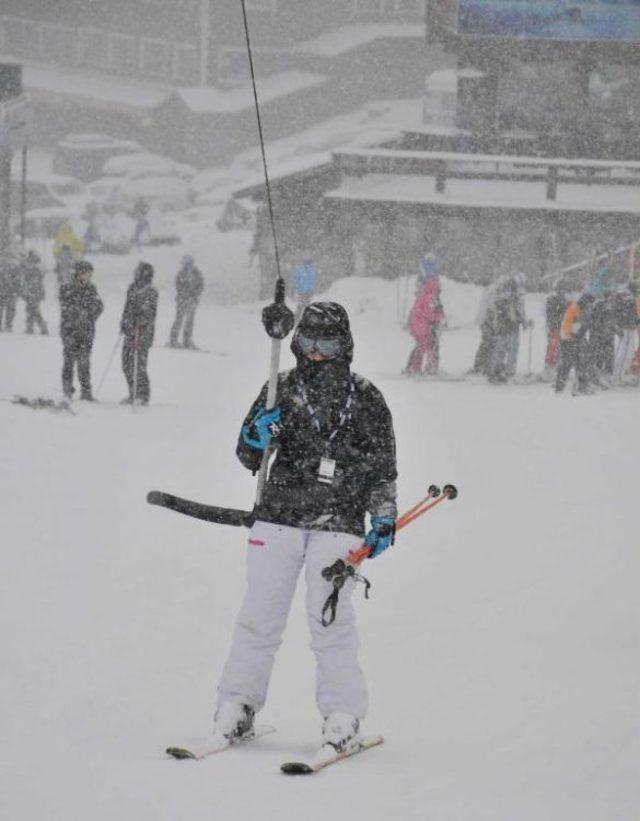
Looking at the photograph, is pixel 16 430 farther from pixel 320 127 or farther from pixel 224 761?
pixel 320 127

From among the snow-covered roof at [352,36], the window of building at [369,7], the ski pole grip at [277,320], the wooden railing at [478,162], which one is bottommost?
the ski pole grip at [277,320]

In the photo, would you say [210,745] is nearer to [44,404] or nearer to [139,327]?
[44,404]

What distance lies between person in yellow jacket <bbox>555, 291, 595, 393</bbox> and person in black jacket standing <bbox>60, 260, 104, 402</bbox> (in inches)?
219

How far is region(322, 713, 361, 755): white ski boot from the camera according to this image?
4.75 meters

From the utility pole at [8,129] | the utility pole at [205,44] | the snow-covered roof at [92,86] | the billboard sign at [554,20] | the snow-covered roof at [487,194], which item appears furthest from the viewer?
the utility pole at [205,44]

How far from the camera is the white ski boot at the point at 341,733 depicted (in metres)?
4.75

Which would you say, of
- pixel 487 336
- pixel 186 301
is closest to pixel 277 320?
pixel 487 336

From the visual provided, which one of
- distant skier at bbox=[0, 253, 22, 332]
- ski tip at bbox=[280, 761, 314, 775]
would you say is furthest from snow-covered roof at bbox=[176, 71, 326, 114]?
ski tip at bbox=[280, 761, 314, 775]

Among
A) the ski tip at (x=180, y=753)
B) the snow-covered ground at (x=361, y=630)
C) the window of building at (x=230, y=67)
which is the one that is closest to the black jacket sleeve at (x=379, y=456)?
the snow-covered ground at (x=361, y=630)

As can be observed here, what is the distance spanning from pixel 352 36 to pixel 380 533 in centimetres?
4921

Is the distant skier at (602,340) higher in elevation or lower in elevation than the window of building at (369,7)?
lower

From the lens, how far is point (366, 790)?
436 centimetres

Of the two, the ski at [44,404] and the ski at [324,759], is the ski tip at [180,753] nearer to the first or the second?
the ski at [324,759]

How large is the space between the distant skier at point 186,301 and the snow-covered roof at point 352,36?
104 ft
